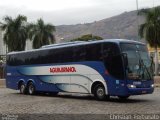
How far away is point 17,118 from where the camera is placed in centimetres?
1430

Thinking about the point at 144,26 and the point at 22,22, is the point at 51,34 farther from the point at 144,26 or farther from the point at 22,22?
the point at 144,26

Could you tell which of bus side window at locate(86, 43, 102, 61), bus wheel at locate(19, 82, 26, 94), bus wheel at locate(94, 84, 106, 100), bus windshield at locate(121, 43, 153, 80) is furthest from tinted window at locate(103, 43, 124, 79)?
bus wheel at locate(19, 82, 26, 94)

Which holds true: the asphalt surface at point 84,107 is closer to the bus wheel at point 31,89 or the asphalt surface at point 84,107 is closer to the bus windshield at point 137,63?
the bus windshield at point 137,63

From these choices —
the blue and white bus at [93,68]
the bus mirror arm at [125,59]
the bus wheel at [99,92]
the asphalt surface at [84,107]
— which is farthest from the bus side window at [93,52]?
the asphalt surface at [84,107]

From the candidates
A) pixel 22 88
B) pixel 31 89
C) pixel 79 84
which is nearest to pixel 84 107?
pixel 79 84

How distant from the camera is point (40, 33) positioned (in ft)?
245

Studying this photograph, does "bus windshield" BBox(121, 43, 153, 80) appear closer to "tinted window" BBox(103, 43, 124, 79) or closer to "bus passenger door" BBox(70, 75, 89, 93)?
"tinted window" BBox(103, 43, 124, 79)

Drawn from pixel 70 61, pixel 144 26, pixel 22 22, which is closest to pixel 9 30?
pixel 22 22

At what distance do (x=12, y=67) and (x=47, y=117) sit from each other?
1604 cm

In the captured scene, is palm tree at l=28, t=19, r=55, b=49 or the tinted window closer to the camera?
the tinted window

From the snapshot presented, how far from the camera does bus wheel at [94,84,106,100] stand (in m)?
22.1

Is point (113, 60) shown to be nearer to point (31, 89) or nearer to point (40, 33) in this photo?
point (31, 89)

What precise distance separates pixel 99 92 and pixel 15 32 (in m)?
52.2

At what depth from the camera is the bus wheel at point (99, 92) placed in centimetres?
2212
